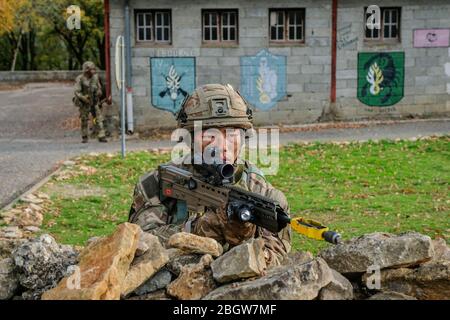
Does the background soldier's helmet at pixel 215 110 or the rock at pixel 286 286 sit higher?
the background soldier's helmet at pixel 215 110

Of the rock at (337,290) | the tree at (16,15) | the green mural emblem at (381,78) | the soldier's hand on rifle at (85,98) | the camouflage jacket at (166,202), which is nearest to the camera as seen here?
the rock at (337,290)

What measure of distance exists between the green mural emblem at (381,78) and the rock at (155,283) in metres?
19.2

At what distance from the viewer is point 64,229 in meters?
10.9

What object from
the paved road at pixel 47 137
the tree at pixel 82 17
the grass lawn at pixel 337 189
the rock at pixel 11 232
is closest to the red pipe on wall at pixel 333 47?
the paved road at pixel 47 137

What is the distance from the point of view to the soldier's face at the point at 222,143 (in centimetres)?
481

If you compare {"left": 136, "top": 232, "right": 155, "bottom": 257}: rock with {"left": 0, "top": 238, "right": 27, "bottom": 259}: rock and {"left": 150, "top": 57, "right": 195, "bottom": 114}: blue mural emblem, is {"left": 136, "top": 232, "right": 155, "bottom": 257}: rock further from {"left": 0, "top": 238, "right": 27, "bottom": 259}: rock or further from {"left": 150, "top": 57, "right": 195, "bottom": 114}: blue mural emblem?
{"left": 150, "top": 57, "right": 195, "bottom": 114}: blue mural emblem

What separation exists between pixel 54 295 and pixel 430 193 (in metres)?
9.98

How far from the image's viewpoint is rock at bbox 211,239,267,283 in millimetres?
3971

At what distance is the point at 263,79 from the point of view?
22156mm

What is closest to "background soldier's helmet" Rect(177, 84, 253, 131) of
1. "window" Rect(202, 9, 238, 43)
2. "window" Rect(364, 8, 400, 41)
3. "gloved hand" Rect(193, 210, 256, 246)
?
"gloved hand" Rect(193, 210, 256, 246)

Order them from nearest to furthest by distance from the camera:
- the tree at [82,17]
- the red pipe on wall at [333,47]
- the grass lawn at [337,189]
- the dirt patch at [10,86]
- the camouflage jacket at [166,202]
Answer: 1. the camouflage jacket at [166,202]
2. the grass lawn at [337,189]
3. the red pipe on wall at [333,47]
4. the dirt patch at [10,86]
5. the tree at [82,17]

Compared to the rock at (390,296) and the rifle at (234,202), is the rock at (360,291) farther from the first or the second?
the rifle at (234,202)

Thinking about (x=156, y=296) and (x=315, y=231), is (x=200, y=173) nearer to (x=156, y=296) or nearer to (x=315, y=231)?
(x=156, y=296)

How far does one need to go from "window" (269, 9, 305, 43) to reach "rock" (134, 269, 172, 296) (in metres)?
18.5
